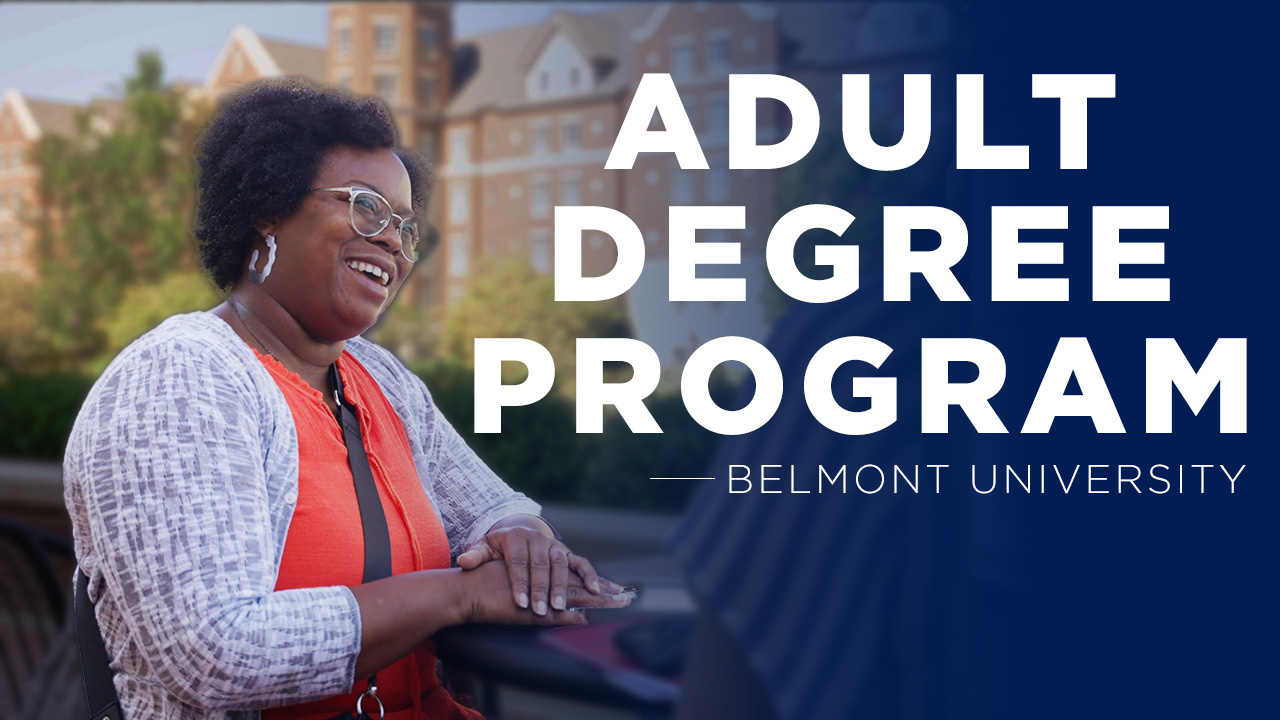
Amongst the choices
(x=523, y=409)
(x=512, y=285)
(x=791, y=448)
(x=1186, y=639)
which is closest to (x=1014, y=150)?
(x=791, y=448)

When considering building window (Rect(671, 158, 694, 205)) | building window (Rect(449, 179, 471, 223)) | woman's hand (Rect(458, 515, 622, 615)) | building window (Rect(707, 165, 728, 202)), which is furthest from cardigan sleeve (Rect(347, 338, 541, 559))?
building window (Rect(449, 179, 471, 223))

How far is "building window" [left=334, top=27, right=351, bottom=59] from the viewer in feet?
66.1

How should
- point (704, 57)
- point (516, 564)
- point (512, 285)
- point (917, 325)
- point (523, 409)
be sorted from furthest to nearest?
point (512, 285), point (523, 409), point (704, 57), point (516, 564), point (917, 325)

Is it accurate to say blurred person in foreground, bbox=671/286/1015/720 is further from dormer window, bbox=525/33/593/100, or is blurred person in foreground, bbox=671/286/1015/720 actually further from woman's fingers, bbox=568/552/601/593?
dormer window, bbox=525/33/593/100

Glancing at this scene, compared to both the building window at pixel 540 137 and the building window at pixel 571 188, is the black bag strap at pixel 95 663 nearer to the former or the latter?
the building window at pixel 571 188

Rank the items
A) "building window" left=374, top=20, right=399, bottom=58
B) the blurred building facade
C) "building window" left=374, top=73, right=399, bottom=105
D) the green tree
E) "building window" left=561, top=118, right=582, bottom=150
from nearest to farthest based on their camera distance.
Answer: the blurred building facade, "building window" left=561, top=118, right=582, bottom=150, the green tree, "building window" left=374, top=73, right=399, bottom=105, "building window" left=374, top=20, right=399, bottom=58

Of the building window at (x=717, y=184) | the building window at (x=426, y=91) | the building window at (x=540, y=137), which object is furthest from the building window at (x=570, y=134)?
the building window at (x=426, y=91)

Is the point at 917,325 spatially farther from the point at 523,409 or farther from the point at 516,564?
the point at 523,409

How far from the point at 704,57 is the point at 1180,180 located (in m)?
6.95

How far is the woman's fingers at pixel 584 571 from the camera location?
167cm

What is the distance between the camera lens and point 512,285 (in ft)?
42.3

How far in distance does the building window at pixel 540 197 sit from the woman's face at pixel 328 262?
1031 cm

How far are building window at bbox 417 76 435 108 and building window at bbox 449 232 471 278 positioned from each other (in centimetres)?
491

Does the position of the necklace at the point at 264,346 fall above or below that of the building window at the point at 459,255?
below
